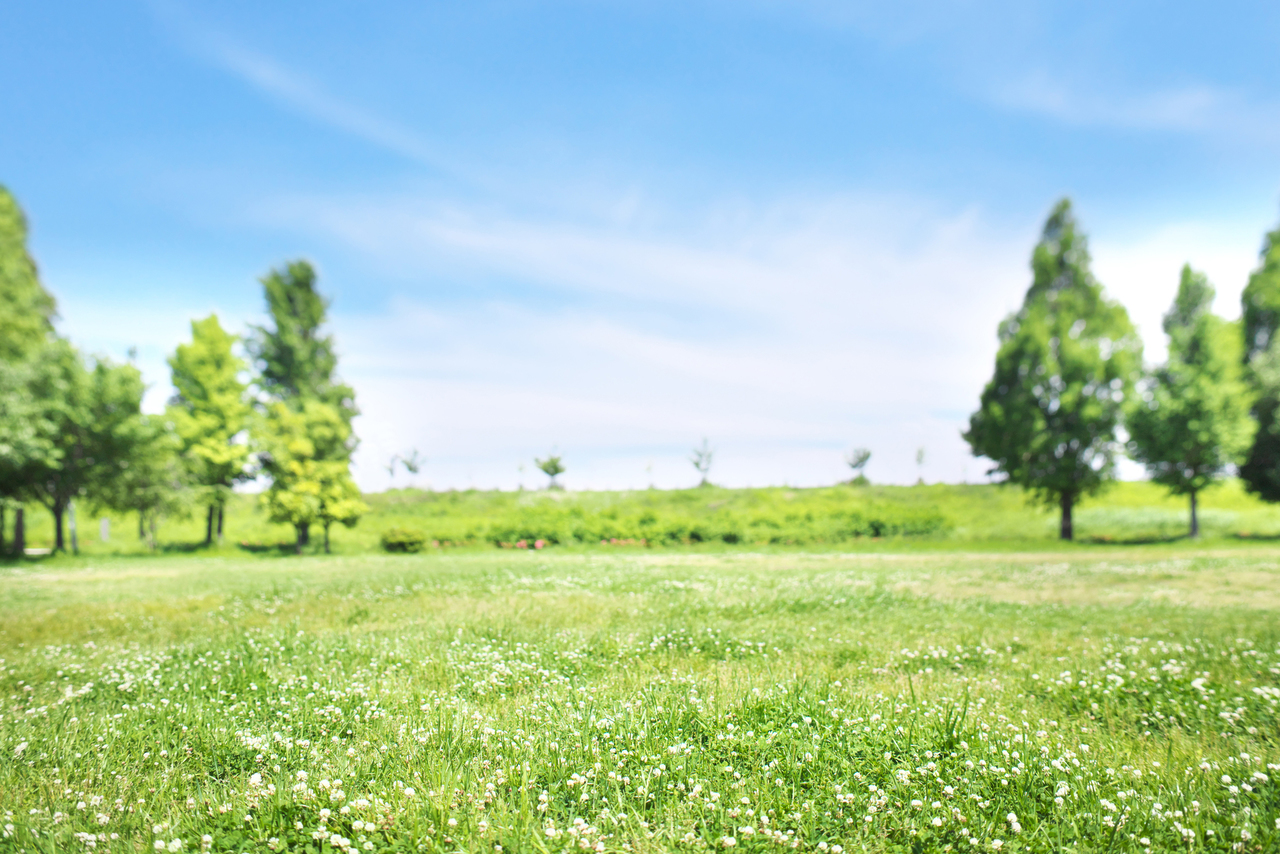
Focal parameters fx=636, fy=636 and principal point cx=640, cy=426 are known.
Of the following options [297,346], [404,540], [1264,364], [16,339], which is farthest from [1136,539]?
[16,339]

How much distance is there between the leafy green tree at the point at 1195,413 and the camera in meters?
A: 36.9

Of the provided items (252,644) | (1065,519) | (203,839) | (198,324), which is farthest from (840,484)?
(203,839)

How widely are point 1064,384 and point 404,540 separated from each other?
40203mm

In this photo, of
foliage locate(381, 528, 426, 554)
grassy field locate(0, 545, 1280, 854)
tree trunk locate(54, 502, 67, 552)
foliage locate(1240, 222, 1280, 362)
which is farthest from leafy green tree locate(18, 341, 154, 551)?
foliage locate(1240, 222, 1280, 362)

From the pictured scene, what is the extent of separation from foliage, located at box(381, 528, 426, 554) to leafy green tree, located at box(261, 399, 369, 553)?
2414mm

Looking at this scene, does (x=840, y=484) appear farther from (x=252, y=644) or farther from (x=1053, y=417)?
(x=252, y=644)

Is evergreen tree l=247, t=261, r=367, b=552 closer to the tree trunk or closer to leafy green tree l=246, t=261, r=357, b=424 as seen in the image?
leafy green tree l=246, t=261, r=357, b=424

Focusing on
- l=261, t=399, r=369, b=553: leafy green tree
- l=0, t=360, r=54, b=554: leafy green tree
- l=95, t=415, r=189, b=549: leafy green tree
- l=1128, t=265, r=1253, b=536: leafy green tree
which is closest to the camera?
l=0, t=360, r=54, b=554: leafy green tree

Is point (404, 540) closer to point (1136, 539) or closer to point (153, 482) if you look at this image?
point (153, 482)

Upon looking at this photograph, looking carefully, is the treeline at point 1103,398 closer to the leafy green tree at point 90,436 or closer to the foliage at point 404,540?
the foliage at point 404,540

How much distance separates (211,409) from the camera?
3947 centimetres

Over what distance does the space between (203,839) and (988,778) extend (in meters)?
4.98

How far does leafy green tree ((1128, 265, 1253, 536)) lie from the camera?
121 feet

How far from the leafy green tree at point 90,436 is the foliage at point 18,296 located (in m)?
2.22
